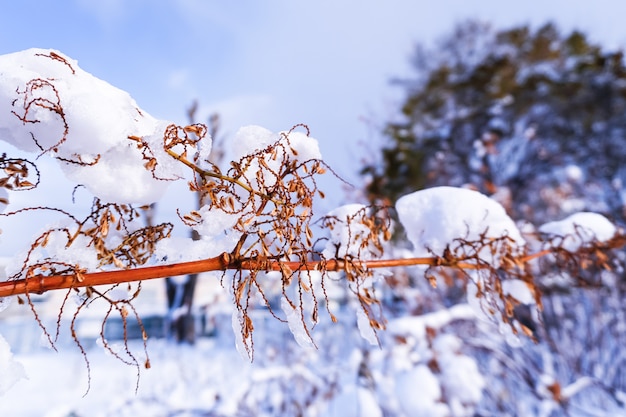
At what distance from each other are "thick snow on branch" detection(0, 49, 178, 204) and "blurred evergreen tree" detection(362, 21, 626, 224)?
6090mm

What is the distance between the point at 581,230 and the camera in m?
1.28

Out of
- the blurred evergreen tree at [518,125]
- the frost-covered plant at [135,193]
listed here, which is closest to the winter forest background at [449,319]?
the blurred evergreen tree at [518,125]

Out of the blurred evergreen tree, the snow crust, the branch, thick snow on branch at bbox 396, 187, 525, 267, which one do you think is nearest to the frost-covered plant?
the branch

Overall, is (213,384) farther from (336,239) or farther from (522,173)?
(522,173)

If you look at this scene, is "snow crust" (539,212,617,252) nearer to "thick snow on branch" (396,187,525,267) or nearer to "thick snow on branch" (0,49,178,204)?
"thick snow on branch" (396,187,525,267)

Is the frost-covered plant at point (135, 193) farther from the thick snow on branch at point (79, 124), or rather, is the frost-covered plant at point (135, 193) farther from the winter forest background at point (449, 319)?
the winter forest background at point (449, 319)

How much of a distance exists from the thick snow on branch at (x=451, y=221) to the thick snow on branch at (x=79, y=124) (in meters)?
0.67

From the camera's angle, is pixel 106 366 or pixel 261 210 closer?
pixel 261 210

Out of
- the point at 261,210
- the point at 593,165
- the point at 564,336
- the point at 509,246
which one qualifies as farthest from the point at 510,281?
the point at 593,165

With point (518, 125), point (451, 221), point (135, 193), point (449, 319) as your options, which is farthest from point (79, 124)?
point (518, 125)

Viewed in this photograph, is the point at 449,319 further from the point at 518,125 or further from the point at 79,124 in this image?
the point at 518,125

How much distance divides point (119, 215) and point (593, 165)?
8.47 metres

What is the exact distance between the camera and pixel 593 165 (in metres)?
7.23

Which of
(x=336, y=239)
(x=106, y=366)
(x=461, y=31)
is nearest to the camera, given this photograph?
(x=336, y=239)
